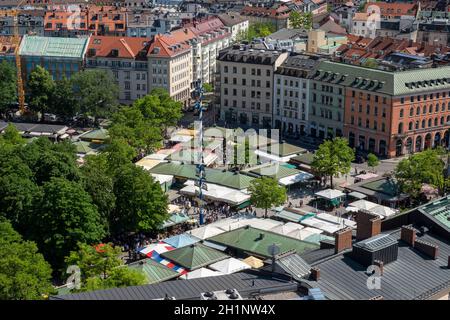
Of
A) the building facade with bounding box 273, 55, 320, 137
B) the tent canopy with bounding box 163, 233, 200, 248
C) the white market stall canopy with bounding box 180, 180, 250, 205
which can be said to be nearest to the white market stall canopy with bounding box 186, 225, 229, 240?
the tent canopy with bounding box 163, 233, 200, 248

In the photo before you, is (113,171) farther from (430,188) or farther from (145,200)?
(430,188)

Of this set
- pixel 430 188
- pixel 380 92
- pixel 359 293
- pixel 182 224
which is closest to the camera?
pixel 359 293

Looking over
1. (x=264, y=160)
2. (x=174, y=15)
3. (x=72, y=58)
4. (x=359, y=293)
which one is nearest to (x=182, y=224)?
(x=264, y=160)

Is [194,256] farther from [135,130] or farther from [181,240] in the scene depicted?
[135,130]

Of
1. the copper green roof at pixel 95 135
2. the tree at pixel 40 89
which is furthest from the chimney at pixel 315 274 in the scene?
the tree at pixel 40 89

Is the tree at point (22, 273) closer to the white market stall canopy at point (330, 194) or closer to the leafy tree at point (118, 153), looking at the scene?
the leafy tree at point (118, 153)

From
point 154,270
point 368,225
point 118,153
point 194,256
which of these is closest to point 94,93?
point 118,153
